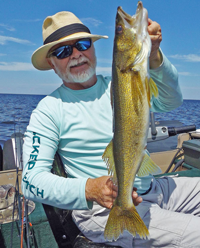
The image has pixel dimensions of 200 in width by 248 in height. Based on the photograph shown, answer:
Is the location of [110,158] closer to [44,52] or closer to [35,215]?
[44,52]

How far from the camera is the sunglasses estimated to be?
2422 millimetres

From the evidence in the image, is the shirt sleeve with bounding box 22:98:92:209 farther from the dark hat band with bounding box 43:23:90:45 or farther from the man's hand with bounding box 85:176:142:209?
the dark hat band with bounding box 43:23:90:45

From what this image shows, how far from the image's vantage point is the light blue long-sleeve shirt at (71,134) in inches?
80.0

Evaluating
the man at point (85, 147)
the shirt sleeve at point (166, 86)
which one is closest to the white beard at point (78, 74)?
the man at point (85, 147)

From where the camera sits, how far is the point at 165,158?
192 inches

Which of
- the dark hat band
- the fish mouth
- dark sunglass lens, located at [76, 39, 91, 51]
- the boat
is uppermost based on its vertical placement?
the dark hat band

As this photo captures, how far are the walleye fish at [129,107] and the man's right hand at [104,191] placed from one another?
6cm

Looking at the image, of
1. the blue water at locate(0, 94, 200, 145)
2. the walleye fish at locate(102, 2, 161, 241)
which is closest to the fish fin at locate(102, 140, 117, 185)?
the walleye fish at locate(102, 2, 161, 241)

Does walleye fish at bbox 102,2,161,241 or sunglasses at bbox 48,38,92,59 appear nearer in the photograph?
walleye fish at bbox 102,2,161,241

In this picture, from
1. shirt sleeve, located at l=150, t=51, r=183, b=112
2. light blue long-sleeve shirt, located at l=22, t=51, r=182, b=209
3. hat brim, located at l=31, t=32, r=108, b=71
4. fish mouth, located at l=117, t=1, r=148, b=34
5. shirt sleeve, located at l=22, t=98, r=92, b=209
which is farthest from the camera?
hat brim, located at l=31, t=32, r=108, b=71

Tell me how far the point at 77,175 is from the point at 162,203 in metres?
0.92

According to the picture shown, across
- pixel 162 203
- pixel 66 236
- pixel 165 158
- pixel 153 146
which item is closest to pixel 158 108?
pixel 162 203

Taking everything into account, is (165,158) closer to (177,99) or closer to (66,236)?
(177,99)

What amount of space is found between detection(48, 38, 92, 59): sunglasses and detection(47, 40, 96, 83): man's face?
1.2 inches
